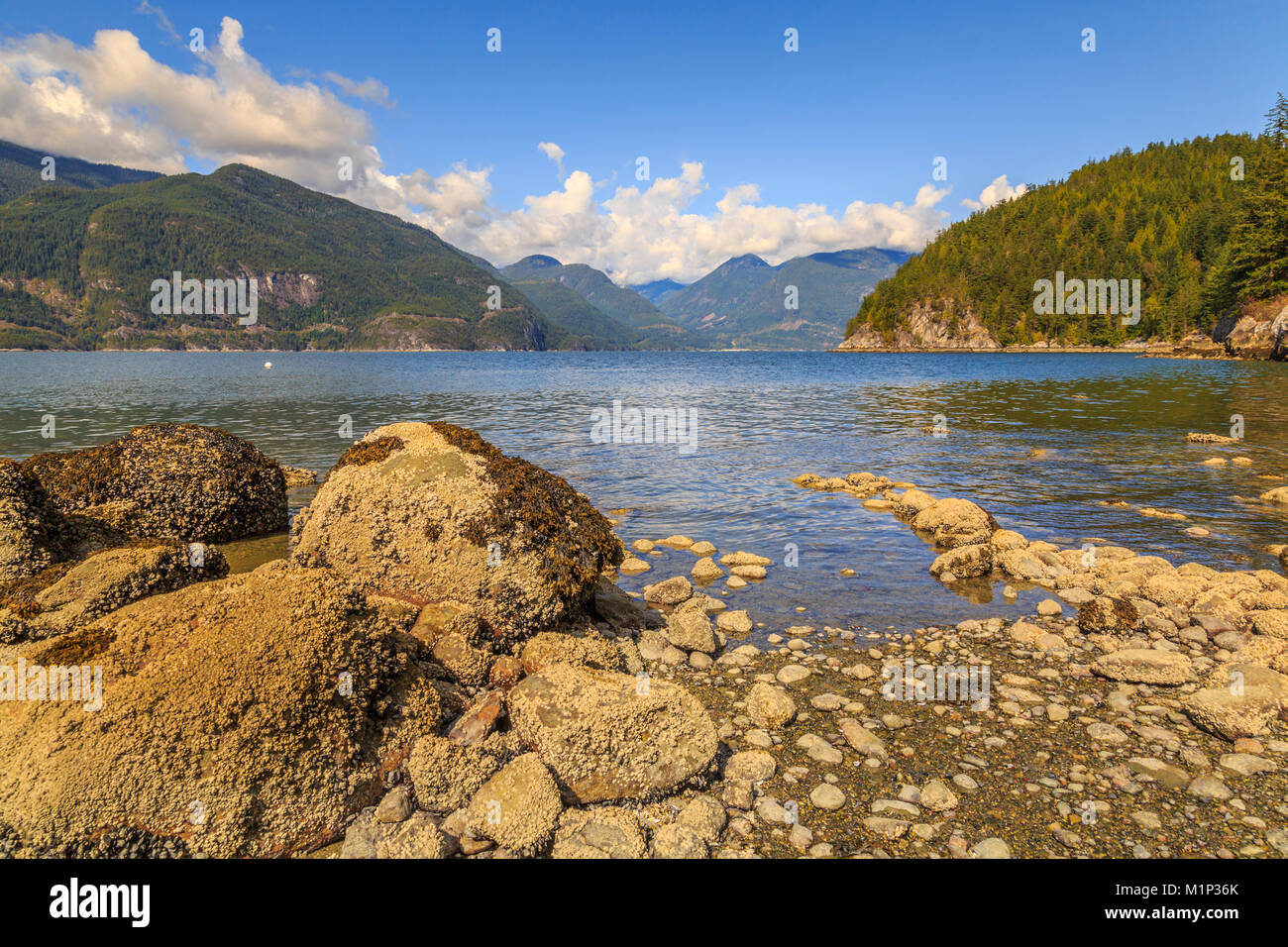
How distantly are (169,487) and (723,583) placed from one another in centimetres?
1232

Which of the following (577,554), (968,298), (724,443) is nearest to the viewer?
(577,554)

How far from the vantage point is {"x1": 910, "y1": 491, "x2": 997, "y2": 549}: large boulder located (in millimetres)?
14531

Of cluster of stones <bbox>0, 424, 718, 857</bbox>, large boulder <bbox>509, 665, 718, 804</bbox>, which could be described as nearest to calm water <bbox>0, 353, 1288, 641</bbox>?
large boulder <bbox>509, 665, 718, 804</bbox>

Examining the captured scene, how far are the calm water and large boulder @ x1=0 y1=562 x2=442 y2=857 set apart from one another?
7.36m

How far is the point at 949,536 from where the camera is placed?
14.8 meters

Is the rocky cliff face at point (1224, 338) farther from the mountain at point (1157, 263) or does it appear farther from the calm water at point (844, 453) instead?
the calm water at point (844, 453)

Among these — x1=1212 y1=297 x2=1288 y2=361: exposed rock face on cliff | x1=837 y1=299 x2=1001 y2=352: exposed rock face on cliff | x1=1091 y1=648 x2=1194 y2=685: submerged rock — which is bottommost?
x1=1091 y1=648 x2=1194 y2=685: submerged rock

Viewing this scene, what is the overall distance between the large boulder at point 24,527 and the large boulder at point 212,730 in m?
4.53

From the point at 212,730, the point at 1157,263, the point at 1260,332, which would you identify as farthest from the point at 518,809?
the point at 1157,263

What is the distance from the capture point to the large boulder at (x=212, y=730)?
493cm

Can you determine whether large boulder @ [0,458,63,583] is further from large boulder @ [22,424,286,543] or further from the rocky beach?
large boulder @ [22,424,286,543]
